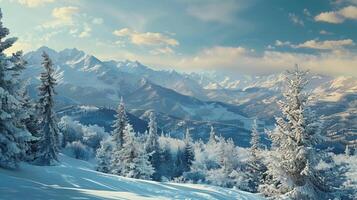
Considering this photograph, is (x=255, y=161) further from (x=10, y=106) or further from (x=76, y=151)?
(x=76, y=151)

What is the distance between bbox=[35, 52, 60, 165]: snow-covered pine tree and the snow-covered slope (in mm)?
12543

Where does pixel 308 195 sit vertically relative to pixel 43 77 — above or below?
below

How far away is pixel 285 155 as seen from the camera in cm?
3216

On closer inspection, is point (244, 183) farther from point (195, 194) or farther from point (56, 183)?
point (56, 183)

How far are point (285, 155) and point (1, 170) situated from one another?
19.3 m

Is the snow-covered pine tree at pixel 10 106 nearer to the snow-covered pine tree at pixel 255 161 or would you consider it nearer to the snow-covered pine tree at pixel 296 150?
the snow-covered pine tree at pixel 296 150

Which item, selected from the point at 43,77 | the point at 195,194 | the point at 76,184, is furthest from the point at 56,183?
the point at 43,77

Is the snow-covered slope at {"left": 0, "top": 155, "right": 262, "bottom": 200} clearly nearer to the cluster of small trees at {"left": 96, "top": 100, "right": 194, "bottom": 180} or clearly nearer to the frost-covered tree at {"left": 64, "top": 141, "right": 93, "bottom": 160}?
the cluster of small trees at {"left": 96, "top": 100, "right": 194, "bottom": 180}

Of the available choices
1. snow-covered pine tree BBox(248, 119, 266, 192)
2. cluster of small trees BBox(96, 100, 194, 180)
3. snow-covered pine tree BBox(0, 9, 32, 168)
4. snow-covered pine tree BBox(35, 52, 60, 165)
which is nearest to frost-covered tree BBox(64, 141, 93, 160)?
cluster of small trees BBox(96, 100, 194, 180)

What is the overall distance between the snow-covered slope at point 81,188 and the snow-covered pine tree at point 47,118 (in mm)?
12543

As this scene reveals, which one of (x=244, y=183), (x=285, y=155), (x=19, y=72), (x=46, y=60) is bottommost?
(x=244, y=183)

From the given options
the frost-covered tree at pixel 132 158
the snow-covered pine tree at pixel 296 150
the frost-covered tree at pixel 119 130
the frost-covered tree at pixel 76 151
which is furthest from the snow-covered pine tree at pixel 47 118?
the frost-covered tree at pixel 76 151

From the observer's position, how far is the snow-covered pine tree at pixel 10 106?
28984 mm

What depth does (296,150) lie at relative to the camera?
31531mm
